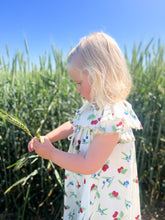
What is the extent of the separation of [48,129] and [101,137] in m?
0.89

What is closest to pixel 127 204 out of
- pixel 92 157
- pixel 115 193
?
pixel 115 193

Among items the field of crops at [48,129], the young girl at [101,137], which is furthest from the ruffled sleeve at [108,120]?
the field of crops at [48,129]

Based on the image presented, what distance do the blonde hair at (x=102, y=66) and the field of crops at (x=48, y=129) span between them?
2.00 feet

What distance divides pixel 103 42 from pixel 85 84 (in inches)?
5.8

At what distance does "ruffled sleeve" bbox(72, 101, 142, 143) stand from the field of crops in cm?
55

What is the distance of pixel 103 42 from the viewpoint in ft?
2.36

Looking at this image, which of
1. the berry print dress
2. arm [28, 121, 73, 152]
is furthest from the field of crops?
the berry print dress

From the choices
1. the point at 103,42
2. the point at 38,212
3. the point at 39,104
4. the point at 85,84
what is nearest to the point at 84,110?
the point at 85,84

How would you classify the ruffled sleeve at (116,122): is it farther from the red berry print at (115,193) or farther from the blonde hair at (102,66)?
the red berry print at (115,193)

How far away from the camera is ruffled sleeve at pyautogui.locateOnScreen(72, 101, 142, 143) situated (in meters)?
0.67

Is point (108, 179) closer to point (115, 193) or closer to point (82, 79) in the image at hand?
point (115, 193)

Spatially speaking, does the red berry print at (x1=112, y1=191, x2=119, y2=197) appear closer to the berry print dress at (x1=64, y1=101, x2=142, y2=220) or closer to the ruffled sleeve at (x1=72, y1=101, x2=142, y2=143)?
the berry print dress at (x1=64, y1=101, x2=142, y2=220)

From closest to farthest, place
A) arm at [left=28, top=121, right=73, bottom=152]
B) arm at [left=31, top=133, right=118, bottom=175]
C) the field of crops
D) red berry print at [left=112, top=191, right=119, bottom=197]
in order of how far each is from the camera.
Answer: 1. arm at [left=31, top=133, right=118, bottom=175]
2. red berry print at [left=112, top=191, right=119, bottom=197]
3. arm at [left=28, top=121, right=73, bottom=152]
4. the field of crops

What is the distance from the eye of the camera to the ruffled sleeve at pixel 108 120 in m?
0.67
